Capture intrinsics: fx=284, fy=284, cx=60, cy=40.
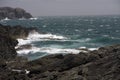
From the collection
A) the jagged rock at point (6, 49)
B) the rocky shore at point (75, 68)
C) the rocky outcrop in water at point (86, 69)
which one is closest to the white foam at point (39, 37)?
the jagged rock at point (6, 49)

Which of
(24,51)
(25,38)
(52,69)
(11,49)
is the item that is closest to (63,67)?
(52,69)

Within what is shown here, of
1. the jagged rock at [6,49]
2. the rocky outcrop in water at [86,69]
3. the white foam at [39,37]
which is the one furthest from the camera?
the white foam at [39,37]

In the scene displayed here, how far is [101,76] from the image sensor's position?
15.4m

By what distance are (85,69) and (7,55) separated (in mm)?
22479

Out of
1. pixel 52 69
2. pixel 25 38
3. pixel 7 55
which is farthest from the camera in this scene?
pixel 25 38

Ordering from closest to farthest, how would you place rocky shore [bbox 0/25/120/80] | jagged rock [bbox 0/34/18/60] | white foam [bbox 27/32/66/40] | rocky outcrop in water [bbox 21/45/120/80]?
rocky outcrop in water [bbox 21/45/120/80]
rocky shore [bbox 0/25/120/80]
jagged rock [bbox 0/34/18/60]
white foam [bbox 27/32/66/40]

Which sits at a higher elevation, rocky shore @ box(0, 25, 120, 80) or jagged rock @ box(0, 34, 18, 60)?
rocky shore @ box(0, 25, 120, 80)

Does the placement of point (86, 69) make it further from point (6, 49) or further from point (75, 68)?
point (6, 49)

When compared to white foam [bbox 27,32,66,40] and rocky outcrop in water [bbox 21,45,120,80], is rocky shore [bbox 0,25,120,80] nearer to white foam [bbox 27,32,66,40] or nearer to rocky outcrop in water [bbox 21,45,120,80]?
rocky outcrop in water [bbox 21,45,120,80]

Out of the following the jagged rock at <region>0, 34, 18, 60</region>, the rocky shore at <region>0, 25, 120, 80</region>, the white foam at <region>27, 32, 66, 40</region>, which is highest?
the rocky shore at <region>0, 25, 120, 80</region>

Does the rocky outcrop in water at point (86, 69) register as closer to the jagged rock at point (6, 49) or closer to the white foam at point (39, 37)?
the jagged rock at point (6, 49)

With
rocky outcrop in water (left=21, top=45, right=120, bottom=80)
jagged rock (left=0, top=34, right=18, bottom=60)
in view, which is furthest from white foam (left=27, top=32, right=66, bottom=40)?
rocky outcrop in water (left=21, top=45, right=120, bottom=80)

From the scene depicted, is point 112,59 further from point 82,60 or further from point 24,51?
point 24,51

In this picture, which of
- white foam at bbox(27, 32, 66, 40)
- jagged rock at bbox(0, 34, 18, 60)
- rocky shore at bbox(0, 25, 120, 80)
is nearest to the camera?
rocky shore at bbox(0, 25, 120, 80)
